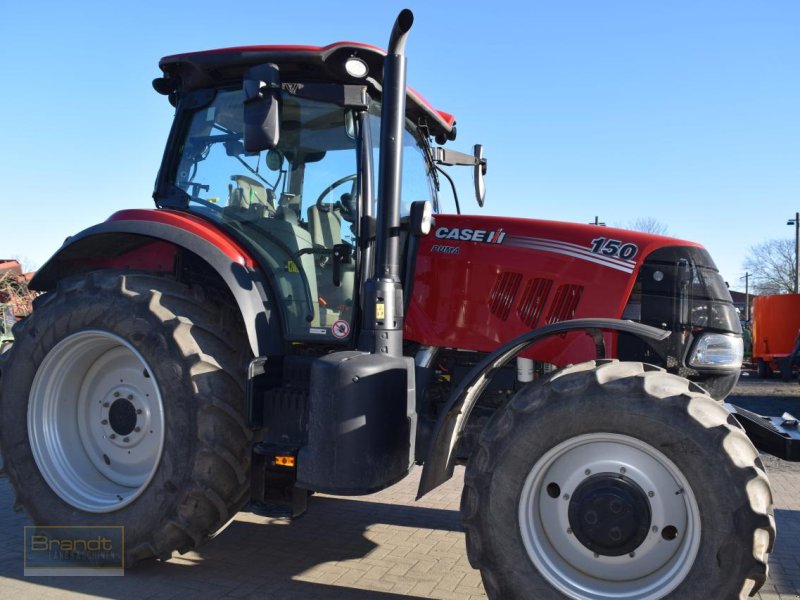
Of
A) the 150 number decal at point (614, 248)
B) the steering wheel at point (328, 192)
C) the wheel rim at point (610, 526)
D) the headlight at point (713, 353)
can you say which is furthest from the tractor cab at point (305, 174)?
the headlight at point (713, 353)

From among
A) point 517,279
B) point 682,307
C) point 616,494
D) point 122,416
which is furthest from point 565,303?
point 122,416

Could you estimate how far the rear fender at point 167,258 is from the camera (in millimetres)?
3691

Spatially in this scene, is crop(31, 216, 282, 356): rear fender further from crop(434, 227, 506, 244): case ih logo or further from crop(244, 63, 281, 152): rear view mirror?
crop(434, 227, 506, 244): case ih logo

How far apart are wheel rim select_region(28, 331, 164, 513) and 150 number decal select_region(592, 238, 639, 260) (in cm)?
252

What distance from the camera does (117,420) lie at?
3984 millimetres

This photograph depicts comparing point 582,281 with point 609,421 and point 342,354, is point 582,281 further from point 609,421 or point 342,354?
point 342,354

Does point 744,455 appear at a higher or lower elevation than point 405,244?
lower

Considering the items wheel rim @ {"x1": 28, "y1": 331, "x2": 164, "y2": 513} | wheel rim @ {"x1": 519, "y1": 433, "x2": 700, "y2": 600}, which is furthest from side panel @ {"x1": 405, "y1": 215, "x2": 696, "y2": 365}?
wheel rim @ {"x1": 28, "y1": 331, "x2": 164, "y2": 513}

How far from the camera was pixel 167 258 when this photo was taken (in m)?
4.29

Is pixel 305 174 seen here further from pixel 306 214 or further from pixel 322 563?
pixel 322 563

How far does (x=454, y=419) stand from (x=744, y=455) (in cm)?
123

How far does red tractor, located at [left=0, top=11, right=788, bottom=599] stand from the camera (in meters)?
2.92

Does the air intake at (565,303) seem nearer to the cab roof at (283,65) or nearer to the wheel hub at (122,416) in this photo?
the cab roof at (283,65)

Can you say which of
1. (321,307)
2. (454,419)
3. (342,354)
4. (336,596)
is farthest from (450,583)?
(321,307)
